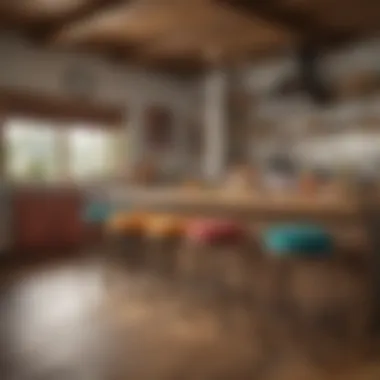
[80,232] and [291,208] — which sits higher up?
[291,208]

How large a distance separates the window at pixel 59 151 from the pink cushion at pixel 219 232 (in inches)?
94.2

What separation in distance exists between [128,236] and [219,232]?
48.9 inches

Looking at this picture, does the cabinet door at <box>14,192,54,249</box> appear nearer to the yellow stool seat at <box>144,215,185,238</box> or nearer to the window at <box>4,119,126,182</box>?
the window at <box>4,119,126,182</box>

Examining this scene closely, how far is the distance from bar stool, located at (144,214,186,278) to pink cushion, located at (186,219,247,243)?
22cm

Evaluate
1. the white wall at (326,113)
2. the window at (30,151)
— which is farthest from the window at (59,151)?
the white wall at (326,113)

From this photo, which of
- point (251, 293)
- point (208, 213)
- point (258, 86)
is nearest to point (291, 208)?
point (208, 213)

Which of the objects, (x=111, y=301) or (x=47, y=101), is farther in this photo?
Answer: (x=47, y=101)

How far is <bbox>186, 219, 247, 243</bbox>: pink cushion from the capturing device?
282cm

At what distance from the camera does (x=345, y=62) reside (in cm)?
466

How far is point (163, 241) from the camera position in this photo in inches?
135

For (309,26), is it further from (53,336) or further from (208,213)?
(53,336)

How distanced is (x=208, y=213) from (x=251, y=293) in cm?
70

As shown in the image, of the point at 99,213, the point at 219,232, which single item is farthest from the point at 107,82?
the point at 219,232

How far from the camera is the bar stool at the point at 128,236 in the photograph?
3.30 meters
